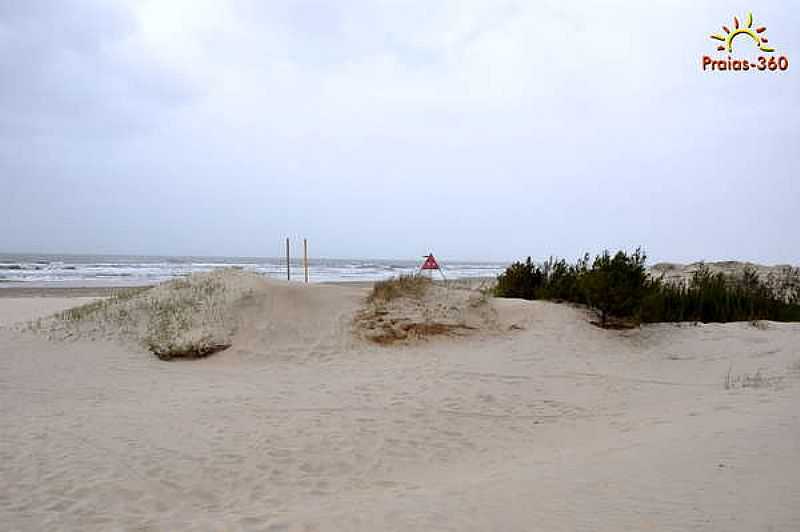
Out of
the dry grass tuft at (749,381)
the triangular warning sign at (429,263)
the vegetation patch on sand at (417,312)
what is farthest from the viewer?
the triangular warning sign at (429,263)

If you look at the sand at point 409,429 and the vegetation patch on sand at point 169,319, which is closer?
the sand at point 409,429

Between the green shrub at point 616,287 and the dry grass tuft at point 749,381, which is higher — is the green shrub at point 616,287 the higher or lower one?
Result: the higher one

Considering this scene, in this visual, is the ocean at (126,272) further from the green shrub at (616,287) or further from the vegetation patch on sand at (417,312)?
the green shrub at (616,287)

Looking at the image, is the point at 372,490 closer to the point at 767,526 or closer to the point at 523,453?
the point at 523,453

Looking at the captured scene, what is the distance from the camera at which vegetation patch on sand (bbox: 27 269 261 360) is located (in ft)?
30.8

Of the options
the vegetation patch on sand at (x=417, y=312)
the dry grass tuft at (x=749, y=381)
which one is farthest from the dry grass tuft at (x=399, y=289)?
the dry grass tuft at (x=749, y=381)

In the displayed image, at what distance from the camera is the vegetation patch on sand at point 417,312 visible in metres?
9.95

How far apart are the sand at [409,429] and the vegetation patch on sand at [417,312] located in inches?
11.4

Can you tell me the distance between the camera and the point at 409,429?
6090 millimetres

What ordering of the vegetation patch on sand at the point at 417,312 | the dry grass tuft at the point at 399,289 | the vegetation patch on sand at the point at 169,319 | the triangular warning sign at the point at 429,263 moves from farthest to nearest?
the triangular warning sign at the point at 429,263, the dry grass tuft at the point at 399,289, the vegetation patch on sand at the point at 417,312, the vegetation patch on sand at the point at 169,319

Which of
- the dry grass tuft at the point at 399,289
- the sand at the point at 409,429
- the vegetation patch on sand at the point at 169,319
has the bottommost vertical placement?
the sand at the point at 409,429

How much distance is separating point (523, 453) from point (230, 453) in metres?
2.81

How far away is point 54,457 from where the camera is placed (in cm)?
518

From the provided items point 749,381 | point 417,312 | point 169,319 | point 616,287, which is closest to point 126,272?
point 169,319
